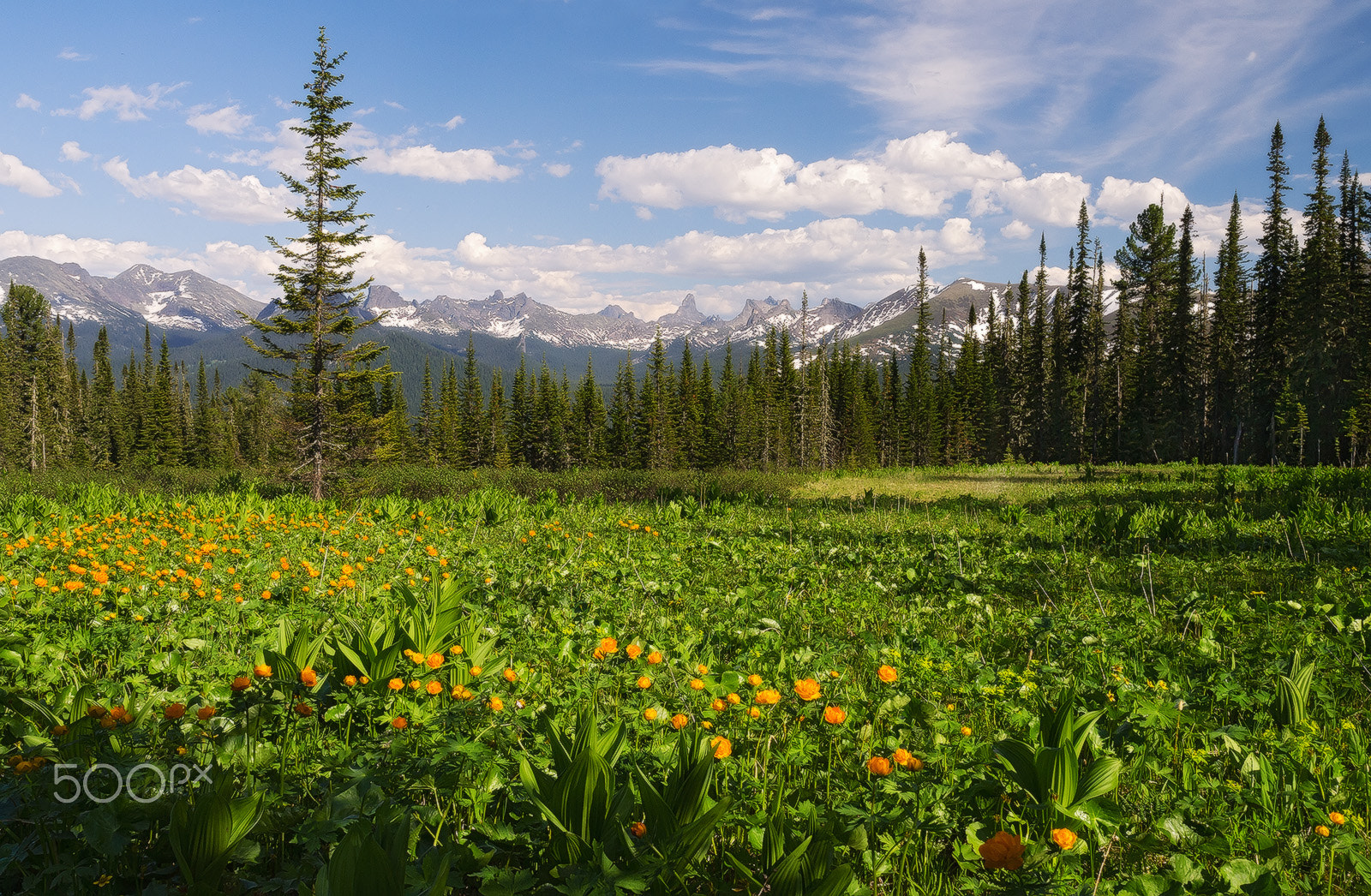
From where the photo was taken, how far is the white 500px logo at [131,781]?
1967 millimetres

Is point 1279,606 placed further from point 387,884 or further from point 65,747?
point 65,747

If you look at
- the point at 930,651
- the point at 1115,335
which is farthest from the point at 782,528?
the point at 1115,335

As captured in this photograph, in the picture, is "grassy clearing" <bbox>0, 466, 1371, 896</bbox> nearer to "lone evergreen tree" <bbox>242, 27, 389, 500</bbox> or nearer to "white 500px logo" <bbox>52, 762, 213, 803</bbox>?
"white 500px logo" <bbox>52, 762, 213, 803</bbox>

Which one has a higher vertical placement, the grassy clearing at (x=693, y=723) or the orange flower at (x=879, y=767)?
the orange flower at (x=879, y=767)

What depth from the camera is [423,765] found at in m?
2.22

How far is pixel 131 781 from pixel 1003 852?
106 inches

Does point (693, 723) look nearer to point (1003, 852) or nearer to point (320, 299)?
point (1003, 852)

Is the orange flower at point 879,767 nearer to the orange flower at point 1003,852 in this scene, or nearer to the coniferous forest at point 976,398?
the orange flower at point 1003,852

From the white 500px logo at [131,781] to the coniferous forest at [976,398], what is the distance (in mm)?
17405

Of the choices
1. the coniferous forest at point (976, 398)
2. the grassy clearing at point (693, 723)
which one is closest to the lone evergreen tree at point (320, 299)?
the coniferous forest at point (976, 398)

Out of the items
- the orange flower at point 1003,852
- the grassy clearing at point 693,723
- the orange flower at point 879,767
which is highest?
the orange flower at point 879,767

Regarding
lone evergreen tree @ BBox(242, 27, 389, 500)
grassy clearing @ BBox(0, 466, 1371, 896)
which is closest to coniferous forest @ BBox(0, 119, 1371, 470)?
lone evergreen tree @ BBox(242, 27, 389, 500)

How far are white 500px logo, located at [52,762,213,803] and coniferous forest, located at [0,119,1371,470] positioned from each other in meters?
17.4

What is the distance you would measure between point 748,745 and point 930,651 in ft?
5.15
